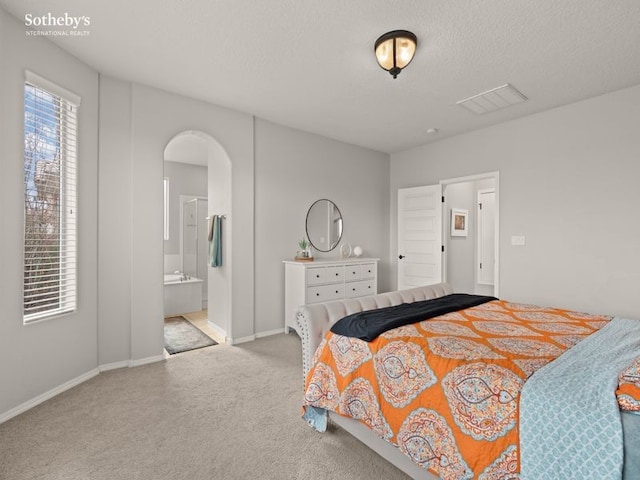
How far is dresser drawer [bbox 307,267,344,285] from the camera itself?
155 inches

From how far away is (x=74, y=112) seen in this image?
272 centimetres

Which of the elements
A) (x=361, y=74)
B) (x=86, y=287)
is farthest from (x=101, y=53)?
(x=361, y=74)

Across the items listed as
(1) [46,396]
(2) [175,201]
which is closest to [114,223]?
(1) [46,396]

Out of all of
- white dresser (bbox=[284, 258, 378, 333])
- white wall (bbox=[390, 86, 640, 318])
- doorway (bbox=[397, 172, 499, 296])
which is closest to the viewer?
white wall (bbox=[390, 86, 640, 318])

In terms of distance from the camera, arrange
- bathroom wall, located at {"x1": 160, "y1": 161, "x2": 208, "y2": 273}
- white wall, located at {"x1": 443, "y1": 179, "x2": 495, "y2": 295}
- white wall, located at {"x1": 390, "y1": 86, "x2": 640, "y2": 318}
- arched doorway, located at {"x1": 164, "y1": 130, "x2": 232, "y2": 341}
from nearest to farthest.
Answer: white wall, located at {"x1": 390, "y1": 86, "x2": 640, "y2": 318} → arched doorway, located at {"x1": 164, "y1": 130, "x2": 232, "y2": 341} → white wall, located at {"x1": 443, "y1": 179, "x2": 495, "y2": 295} → bathroom wall, located at {"x1": 160, "y1": 161, "x2": 208, "y2": 273}

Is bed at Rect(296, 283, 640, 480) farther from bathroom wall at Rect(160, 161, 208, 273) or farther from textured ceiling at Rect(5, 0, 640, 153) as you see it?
bathroom wall at Rect(160, 161, 208, 273)

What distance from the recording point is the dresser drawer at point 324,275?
393 centimetres


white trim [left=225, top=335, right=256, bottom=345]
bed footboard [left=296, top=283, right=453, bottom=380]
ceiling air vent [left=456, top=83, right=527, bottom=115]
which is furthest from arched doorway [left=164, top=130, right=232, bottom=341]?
ceiling air vent [left=456, top=83, right=527, bottom=115]

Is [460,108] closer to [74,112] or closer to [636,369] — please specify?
[636,369]

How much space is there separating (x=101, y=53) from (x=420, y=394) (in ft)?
11.2

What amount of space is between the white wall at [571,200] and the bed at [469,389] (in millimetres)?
1552

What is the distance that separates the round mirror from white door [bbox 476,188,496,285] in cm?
306

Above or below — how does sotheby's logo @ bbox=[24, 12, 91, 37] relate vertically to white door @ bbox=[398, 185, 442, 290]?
above

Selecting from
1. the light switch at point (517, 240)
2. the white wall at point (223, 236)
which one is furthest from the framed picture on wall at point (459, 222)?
the white wall at point (223, 236)
